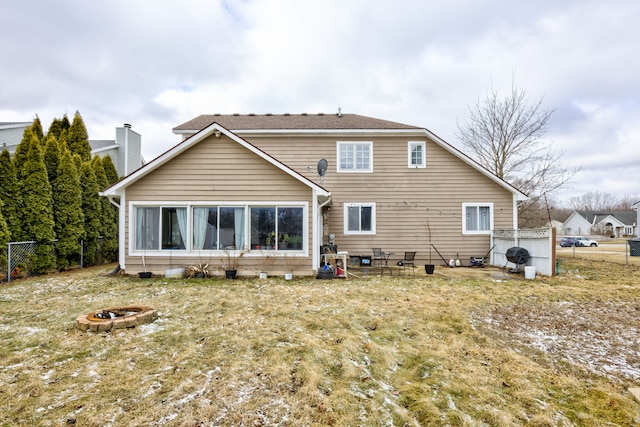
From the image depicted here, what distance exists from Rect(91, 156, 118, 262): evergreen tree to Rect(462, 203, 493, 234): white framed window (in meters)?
15.1

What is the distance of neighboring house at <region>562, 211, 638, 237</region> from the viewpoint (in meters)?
58.3

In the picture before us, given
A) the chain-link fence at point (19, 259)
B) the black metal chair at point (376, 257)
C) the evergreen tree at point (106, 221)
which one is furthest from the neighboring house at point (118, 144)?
the black metal chair at point (376, 257)

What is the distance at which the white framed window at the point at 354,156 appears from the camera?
535 inches

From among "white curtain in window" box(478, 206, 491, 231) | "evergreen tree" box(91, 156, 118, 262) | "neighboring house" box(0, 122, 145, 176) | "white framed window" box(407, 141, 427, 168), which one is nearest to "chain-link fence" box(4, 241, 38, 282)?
"evergreen tree" box(91, 156, 118, 262)

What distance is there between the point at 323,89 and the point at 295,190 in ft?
43.2

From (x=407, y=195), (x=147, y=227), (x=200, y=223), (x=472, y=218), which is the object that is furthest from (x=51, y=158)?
(x=472, y=218)

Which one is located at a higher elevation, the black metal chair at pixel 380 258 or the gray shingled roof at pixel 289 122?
the gray shingled roof at pixel 289 122

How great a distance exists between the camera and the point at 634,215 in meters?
59.7

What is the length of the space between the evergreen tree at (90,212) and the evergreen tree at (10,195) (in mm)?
2744

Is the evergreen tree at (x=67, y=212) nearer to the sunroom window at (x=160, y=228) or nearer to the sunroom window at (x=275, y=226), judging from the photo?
the sunroom window at (x=160, y=228)

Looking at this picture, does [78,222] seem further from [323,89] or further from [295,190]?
[323,89]

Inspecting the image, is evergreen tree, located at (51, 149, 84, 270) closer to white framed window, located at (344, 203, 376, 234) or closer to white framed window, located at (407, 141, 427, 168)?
white framed window, located at (344, 203, 376, 234)

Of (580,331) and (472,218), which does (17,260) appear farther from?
(472,218)

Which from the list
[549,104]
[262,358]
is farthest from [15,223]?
[549,104]
